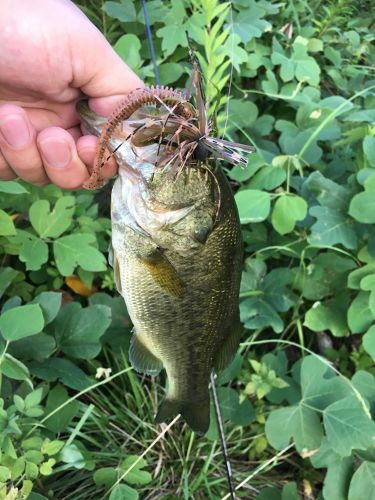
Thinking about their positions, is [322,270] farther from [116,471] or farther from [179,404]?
[116,471]

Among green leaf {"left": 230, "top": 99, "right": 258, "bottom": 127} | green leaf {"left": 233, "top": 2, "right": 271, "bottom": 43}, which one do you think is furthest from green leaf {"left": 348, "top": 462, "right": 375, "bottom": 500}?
green leaf {"left": 233, "top": 2, "right": 271, "bottom": 43}

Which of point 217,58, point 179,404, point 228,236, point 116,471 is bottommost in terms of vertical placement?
point 116,471

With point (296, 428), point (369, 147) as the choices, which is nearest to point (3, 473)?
point (296, 428)

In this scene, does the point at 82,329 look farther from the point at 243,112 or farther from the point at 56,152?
the point at 243,112

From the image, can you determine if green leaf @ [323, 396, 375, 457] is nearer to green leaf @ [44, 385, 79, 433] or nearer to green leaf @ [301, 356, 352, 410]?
green leaf @ [301, 356, 352, 410]

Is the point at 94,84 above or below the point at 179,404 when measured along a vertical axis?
above

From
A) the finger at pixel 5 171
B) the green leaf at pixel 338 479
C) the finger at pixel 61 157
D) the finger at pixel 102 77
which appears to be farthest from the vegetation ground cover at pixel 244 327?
the finger at pixel 61 157

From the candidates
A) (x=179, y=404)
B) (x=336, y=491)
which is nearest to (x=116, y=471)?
(x=179, y=404)
